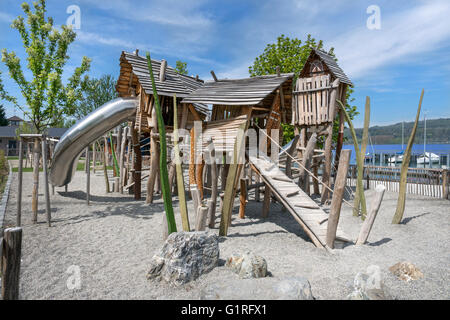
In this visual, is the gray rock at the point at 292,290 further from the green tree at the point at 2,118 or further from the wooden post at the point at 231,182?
the green tree at the point at 2,118

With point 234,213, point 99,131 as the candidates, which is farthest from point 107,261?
point 99,131

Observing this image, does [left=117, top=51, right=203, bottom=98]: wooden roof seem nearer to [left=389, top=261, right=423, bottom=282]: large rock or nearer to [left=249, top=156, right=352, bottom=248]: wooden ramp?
[left=249, top=156, right=352, bottom=248]: wooden ramp

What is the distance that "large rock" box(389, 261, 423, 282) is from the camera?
3386mm

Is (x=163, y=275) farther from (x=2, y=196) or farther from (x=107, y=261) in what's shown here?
(x=2, y=196)

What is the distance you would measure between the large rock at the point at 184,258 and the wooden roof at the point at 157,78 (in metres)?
5.43

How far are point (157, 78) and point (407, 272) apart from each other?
808cm

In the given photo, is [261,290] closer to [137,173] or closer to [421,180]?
[137,173]

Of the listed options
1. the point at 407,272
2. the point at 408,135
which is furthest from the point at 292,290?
the point at 408,135

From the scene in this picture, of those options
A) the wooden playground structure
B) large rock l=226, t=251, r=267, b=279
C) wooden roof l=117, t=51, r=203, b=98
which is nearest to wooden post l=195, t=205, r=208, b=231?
the wooden playground structure

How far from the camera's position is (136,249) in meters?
4.57

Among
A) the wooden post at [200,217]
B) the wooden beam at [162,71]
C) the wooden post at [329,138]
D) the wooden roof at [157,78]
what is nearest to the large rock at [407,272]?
the wooden post at [200,217]

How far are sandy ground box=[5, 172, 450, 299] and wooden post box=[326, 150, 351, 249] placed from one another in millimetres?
276

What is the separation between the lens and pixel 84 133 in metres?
8.04

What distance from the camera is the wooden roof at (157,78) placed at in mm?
8211
